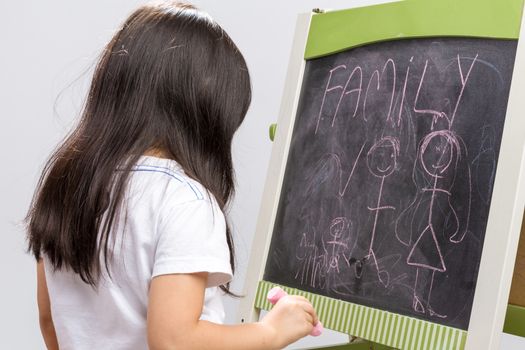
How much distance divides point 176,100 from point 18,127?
1.70 metres

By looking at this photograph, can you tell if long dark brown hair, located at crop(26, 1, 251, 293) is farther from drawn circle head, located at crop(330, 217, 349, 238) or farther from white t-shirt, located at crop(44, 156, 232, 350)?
drawn circle head, located at crop(330, 217, 349, 238)

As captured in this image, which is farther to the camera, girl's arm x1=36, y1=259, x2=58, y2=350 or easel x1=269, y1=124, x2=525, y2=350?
easel x1=269, y1=124, x2=525, y2=350

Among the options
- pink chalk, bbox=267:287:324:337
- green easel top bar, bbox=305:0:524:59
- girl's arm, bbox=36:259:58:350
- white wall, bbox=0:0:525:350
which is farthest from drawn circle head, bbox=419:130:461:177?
white wall, bbox=0:0:525:350

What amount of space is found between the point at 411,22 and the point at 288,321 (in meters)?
0.60

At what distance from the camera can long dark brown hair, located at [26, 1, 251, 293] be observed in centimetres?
111

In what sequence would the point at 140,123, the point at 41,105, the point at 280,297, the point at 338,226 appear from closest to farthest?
1. the point at 140,123
2. the point at 280,297
3. the point at 338,226
4. the point at 41,105

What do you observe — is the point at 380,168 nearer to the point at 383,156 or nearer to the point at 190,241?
the point at 383,156

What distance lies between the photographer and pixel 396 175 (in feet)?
4.83

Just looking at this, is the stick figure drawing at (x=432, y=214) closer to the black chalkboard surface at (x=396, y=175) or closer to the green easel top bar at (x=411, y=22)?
the black chalkboard surface at (x=396, y=175)

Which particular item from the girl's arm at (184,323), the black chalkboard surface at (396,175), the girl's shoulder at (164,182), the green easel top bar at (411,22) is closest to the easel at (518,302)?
the black chalkboard surface at (396,175)

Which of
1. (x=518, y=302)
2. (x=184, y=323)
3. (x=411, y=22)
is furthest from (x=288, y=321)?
(x=411, y=22)

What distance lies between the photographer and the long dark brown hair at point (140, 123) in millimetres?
1110

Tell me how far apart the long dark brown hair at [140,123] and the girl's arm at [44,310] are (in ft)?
0.24

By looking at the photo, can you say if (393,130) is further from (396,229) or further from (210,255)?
(210,255)
